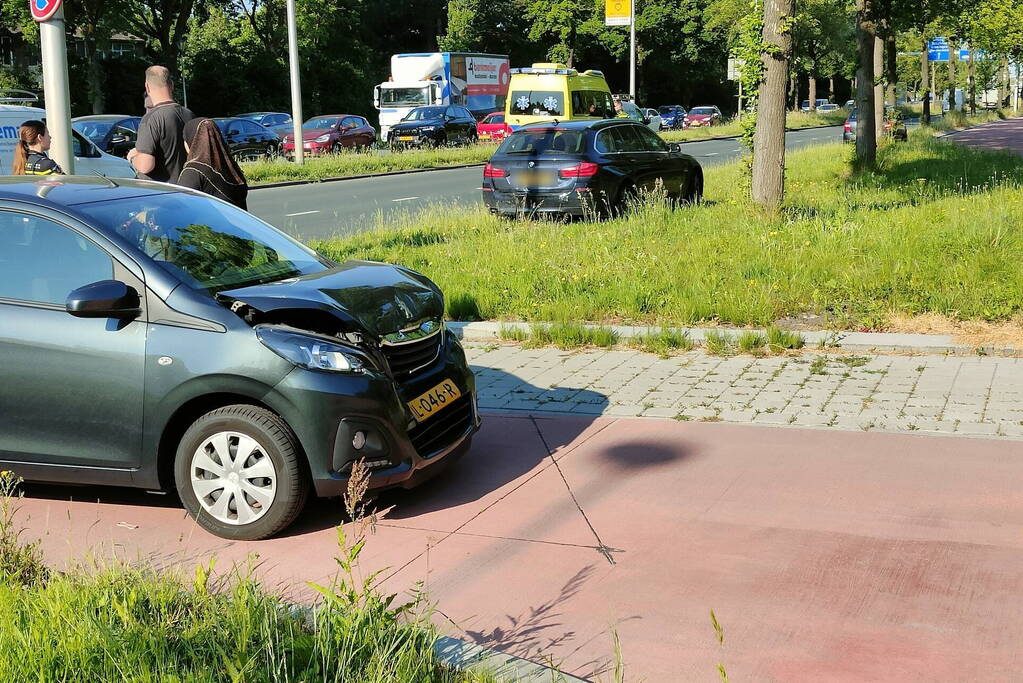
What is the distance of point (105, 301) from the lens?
4984mm

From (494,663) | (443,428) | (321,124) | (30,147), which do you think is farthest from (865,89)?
(321,124)

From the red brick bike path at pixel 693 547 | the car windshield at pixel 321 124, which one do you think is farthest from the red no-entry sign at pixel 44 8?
the car windshield at pixel 321 124

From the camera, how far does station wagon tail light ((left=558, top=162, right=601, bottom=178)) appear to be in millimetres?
15070

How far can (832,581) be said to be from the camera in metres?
4.41

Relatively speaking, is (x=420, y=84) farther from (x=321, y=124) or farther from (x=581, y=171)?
(x=581, y=171)

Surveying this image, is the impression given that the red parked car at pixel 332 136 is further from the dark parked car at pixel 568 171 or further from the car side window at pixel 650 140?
the dark parked car at pixel 568 171

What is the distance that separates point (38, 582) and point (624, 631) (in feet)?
6.81

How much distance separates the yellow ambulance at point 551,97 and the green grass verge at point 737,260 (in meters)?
16.3

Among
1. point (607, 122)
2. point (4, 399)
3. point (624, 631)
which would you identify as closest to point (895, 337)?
point (624, 631)

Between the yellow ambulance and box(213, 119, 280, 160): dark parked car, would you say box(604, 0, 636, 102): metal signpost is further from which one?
box(213, 119, 280, 160): dark parked car

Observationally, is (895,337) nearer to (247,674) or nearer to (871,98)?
(247,674)

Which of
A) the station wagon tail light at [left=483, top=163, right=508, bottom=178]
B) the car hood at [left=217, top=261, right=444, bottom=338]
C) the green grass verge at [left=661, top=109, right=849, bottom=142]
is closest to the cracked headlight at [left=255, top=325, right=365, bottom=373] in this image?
the car hood at [left=217, top=261, right=444, bottom=338]

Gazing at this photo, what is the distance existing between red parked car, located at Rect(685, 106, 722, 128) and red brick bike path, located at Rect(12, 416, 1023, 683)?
59238 millimetres

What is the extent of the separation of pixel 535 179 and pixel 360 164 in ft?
56.8
